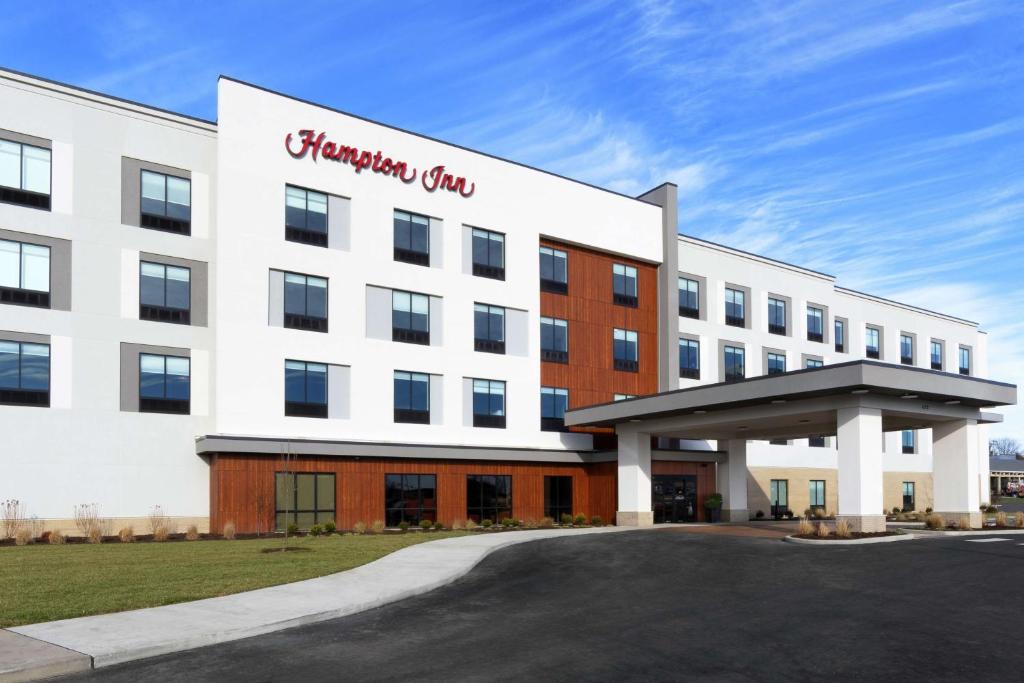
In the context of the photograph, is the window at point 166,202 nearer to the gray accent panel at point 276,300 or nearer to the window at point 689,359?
the gray accent panel at point 276,300

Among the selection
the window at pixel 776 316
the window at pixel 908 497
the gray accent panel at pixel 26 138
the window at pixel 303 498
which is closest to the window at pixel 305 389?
the window at pixel 303 498

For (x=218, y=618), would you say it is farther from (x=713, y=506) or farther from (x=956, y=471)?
(x=713, y=506)

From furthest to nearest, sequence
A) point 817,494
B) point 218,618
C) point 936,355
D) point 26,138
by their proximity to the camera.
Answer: point 936,355
point 817,494
point 26,138
point 218,618

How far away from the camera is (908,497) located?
206 ft

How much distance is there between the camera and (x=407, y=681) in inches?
391

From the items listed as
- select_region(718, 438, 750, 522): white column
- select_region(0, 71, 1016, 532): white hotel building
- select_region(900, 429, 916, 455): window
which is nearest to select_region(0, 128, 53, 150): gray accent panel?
select_region(0, 71, 1016, 532): white hotel building

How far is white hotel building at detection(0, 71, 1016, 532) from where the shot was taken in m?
30.7

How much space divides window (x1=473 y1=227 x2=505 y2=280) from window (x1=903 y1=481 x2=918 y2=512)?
37927mm

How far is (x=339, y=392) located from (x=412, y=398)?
3.57 metres

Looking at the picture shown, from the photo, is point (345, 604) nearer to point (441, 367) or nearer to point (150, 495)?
point (150, 495)

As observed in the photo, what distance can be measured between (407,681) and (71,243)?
27129 mm

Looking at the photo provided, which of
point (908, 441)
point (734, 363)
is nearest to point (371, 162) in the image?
point (734, 363)

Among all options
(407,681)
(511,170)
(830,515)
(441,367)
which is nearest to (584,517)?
(441,367)

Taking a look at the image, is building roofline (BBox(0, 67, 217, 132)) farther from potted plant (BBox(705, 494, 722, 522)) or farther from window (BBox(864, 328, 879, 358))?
window (BBox(864, 328, 879, 358))
